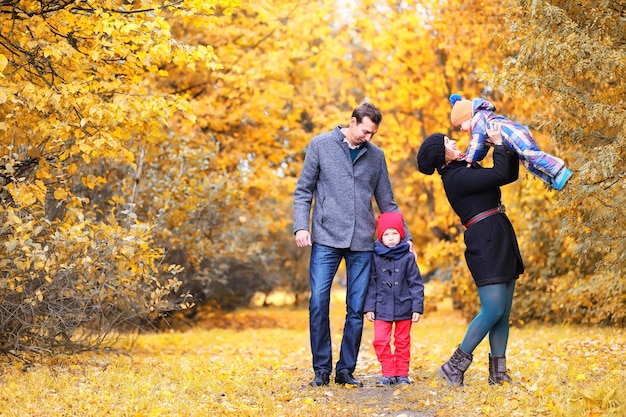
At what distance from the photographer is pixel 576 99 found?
6.02m

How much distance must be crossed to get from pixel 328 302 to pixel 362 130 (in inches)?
52.5

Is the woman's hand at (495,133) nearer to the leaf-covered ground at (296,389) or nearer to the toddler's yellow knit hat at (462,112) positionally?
the toddler's yellow knit hat at (462,112)

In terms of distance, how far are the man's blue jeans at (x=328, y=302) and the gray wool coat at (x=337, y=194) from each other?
106 mm

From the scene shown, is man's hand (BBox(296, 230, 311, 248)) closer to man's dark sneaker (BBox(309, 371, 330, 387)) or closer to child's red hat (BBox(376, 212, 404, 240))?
child's red hat (BBox(376, 212, 404, 240))

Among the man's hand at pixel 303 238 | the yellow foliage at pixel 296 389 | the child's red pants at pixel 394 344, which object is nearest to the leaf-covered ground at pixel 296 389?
A: the yellow foliage at pixel 296 389

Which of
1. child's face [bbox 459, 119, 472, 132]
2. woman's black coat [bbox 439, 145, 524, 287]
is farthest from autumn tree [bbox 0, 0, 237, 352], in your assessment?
woman's black coat [bbox 439, 145, 524, 287]

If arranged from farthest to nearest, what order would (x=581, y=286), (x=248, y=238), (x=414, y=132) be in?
(x=248, y=238) → (x=414, y=132) → (x=581, y=286)

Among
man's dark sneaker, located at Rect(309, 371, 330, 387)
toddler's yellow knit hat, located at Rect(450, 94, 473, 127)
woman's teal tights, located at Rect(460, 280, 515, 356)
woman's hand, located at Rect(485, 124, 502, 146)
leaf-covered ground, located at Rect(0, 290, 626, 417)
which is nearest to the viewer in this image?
leaf-covered ground, located at Rect(0, 290, 626, 417)

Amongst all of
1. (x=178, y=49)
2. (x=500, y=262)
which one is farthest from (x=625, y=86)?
(x=178, y=49)

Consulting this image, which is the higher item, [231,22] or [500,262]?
[231,22]

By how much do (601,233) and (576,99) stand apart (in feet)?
3.66

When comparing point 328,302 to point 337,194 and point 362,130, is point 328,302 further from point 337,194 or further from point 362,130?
point 362,130

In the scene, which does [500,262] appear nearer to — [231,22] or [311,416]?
[311,416]

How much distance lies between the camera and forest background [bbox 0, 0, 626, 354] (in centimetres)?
602
